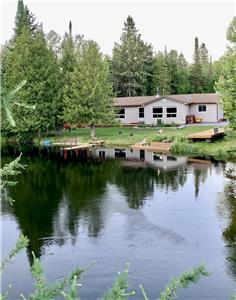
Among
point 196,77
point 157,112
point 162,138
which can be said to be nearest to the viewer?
point 162,138

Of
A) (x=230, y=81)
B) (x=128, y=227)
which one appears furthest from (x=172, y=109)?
(x=128, y=227)

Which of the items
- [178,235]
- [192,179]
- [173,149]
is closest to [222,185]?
[192,179]

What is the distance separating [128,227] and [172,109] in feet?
135

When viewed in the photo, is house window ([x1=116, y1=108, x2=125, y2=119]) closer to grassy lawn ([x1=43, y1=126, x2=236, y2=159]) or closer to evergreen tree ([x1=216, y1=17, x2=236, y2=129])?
grassy lawn ([x1=43, y1=126, x2=236, y2=159])

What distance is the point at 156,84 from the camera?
77.6m

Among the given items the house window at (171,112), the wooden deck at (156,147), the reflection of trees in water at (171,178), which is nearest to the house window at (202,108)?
the house window at (171,112)

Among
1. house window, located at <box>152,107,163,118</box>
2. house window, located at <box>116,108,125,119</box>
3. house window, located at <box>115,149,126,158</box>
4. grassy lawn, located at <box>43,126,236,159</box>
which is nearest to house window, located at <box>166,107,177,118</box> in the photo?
house window, located at <box>152,107,163,118</box>

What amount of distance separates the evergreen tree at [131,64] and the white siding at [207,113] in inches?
683

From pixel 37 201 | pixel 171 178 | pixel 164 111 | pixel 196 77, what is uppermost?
pixel 196 77

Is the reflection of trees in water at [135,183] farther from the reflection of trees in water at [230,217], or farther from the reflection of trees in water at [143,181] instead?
the reflection of trees in water at [230,217]

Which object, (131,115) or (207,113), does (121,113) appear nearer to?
(131,115)

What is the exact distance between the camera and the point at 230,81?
82.5 feet

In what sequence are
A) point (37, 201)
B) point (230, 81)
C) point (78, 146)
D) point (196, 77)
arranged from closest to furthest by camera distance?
point (37, 201) → point (230, 81) → point (78, 146) → point (196, 77)

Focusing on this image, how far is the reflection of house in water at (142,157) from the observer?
34.8 m
